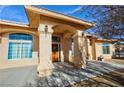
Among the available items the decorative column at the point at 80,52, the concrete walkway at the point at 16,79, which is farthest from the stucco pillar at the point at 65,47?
the concrete walkway at the point at 16,79

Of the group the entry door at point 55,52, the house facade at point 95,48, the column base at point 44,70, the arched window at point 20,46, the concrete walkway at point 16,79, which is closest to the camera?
the concrete walkway at point 16,79

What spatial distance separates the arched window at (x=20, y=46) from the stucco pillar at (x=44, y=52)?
418cm

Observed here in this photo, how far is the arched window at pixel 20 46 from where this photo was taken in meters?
9.26

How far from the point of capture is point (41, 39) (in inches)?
247

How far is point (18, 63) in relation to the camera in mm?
9367

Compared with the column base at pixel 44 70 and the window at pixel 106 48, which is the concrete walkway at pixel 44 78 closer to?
the column base at pixel 44 70

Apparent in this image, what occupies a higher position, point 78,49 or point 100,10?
point 100,10

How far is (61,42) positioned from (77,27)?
3763 mm

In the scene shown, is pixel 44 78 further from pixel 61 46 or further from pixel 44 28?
pixel 61 46

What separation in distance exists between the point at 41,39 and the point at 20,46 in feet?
14.2

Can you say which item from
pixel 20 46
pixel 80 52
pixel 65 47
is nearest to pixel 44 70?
pixel 80 52
